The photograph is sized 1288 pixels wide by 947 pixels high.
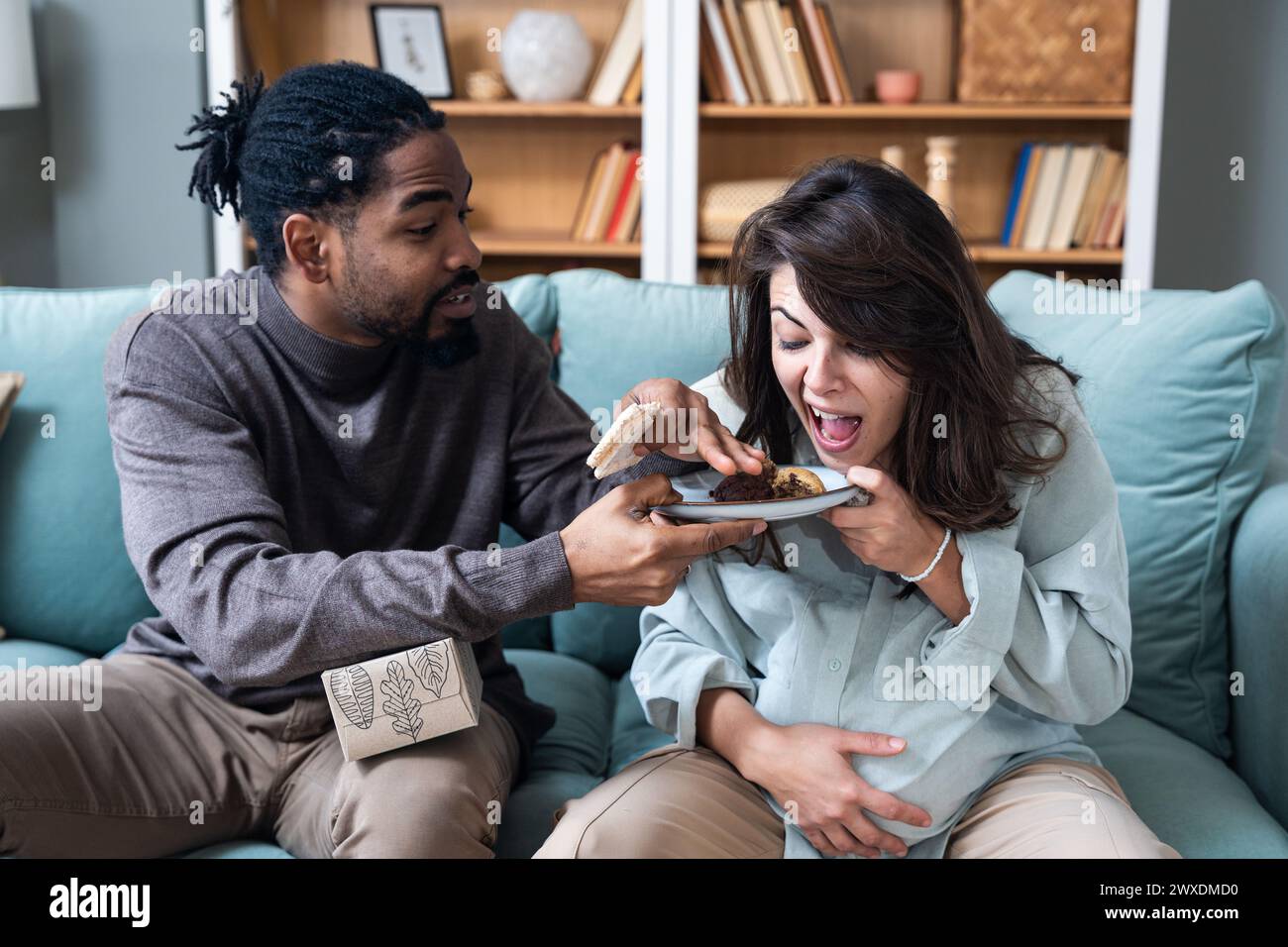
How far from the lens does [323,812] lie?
1294 mm

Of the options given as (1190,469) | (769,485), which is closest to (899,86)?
(1190,469)

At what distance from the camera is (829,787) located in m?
1.21

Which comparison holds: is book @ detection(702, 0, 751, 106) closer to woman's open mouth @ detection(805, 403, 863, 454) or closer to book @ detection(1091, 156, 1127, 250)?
book @ detection(1091, 156, 1127, 250)

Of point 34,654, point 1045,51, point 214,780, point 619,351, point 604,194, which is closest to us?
point 214,780

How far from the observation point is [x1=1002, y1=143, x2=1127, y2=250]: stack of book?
3.23 meters

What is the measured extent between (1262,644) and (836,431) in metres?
0.63

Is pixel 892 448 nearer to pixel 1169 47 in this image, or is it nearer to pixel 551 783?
pixel 551 783

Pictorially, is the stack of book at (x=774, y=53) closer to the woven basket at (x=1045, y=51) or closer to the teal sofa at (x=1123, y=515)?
the woven basket at (x=1045, y=51)

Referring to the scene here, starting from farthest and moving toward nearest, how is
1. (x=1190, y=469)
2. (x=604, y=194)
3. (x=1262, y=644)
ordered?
(x=604, y=194)
(x=1190, y=469)
(x=1262, y=644)

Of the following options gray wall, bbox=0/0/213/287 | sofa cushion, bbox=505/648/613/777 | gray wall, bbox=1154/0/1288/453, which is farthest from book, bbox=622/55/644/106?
sofa cushion, bbox=505/648/613/777

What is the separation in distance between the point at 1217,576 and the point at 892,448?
21.2 inches

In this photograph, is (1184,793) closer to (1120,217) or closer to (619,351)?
(619,351)
